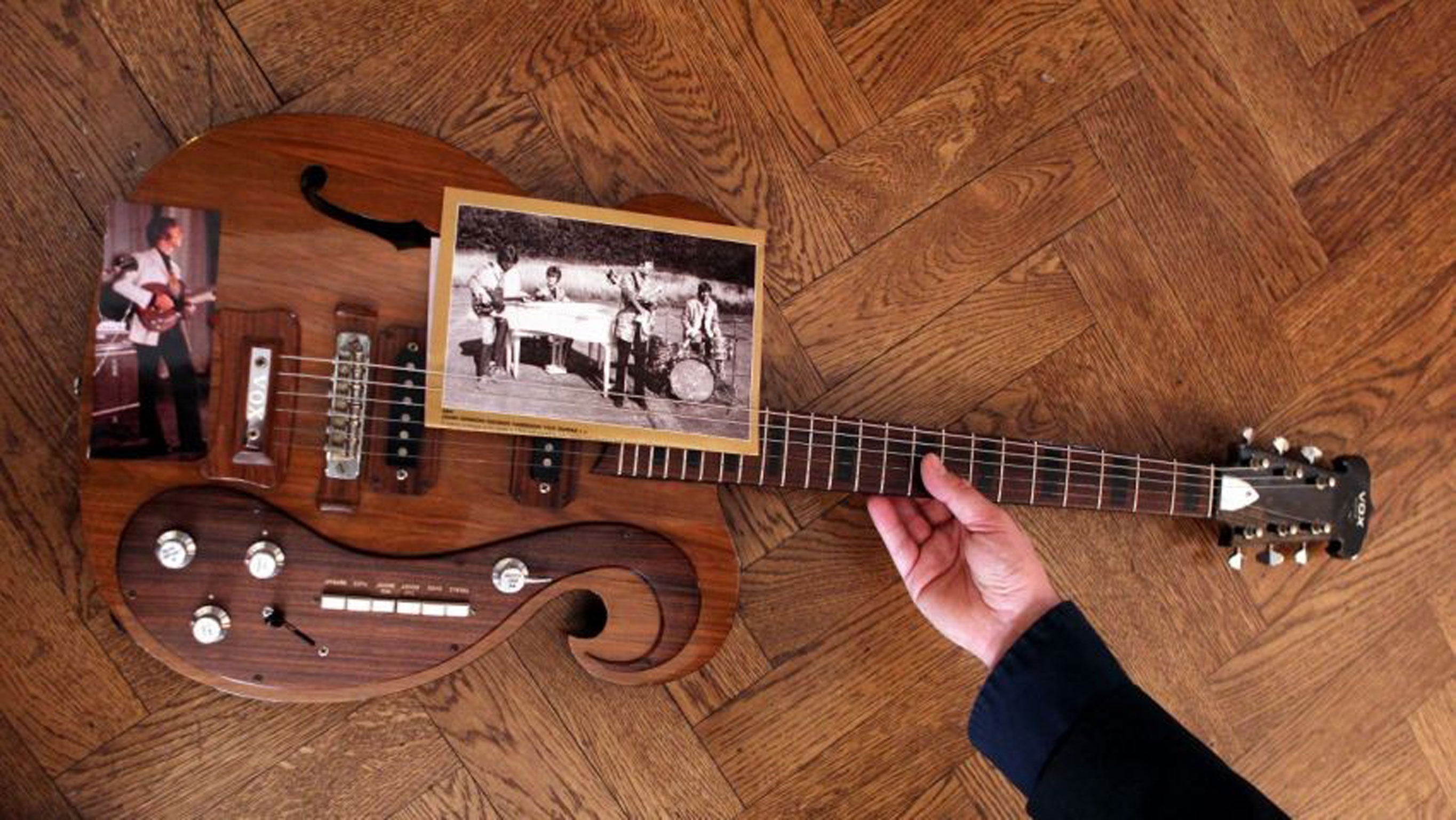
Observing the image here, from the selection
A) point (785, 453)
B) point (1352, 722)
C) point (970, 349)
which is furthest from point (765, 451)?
point (1352, 722)

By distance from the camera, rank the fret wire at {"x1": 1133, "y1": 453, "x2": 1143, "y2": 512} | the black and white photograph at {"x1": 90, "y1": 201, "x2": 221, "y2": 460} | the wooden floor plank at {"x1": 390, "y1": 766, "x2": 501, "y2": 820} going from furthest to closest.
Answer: the fret wire at {"x1": 1133, "y1": 453, "x2": 1143, "y2": 512}, the wooden floor plank at {"x1": 390, "y1": 766, "x2": 501, "y2": 820}, the black and white photograph at {"x1": 90, "y1": 201, "x2": 221, "y2": 460}

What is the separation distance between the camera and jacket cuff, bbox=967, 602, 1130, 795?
3.20 ft

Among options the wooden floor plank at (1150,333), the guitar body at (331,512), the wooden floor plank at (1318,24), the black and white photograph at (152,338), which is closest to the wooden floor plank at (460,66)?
the guitar body at (331,512)

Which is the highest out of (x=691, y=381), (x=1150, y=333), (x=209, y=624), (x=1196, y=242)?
(x=1196, y=242)

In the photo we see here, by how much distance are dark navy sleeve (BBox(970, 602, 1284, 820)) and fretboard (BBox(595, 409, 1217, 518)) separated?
16cm

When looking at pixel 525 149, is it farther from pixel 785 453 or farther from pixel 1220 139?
pixel 1220 139

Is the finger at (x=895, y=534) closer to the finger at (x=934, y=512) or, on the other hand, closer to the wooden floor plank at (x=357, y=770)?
the finger at (x=934, y=512)

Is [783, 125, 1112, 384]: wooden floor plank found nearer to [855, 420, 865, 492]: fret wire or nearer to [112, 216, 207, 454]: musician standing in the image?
[855, 420, 865, 492]: fret wire

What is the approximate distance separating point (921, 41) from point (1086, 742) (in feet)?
2.71

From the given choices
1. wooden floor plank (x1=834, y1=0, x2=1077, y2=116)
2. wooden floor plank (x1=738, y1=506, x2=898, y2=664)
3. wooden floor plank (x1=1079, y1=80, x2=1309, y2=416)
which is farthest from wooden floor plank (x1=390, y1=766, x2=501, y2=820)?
wooden floor plank (x1=1079, y1=80, x2=1309, y2=416)

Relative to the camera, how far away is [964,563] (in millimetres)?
1126

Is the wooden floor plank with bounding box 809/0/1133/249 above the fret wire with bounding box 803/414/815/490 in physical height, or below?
above

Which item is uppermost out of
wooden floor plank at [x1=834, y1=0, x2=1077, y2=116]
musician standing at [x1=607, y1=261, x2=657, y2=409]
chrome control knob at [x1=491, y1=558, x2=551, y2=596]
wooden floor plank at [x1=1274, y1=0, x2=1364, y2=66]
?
wooden floor plank at [x1=1274, y1=0, x2=1364, y2=66]

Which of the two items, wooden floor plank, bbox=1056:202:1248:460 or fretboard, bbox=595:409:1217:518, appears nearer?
fretboard, bbox=595:409:1217:518
